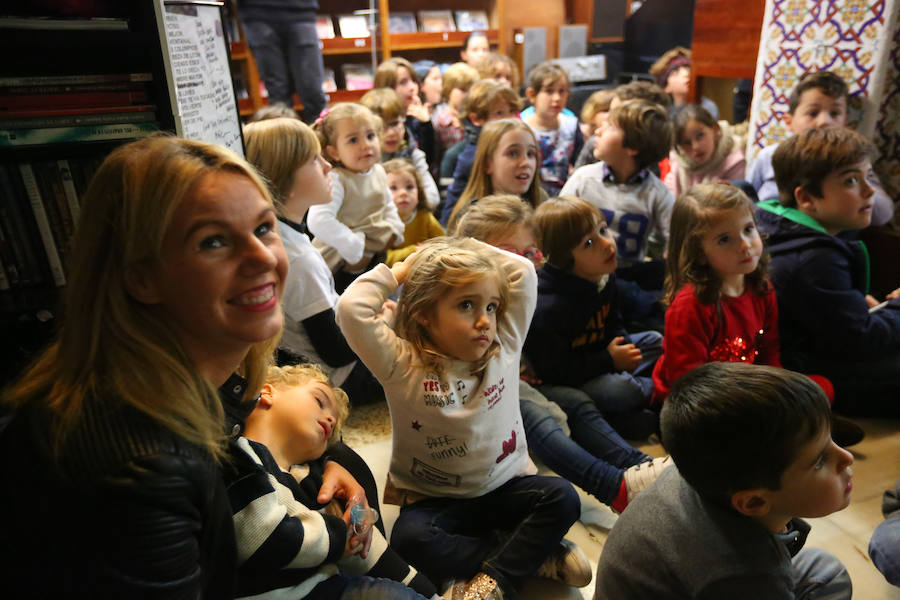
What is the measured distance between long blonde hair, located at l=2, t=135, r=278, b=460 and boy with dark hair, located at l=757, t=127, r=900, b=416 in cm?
183

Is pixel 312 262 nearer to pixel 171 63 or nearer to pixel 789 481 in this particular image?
pixel 171 63

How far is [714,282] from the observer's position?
1831 millimetres

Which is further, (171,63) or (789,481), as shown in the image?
(171,63)

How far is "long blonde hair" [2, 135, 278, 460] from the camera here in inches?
31.0

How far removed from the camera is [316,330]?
6.26ft

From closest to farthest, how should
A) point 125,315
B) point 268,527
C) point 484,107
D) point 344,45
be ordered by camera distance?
point 125,315
point 268,527
point 484,107
point 344,45

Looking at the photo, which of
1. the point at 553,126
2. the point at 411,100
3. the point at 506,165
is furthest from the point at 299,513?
the point at 411,100

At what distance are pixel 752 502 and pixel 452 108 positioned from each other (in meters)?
3.53

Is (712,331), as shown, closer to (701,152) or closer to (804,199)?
(804,199)

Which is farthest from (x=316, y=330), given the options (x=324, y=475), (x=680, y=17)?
(x=680, y=17)

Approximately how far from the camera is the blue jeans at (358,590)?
1.12 m

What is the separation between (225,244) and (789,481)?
0.94 meters

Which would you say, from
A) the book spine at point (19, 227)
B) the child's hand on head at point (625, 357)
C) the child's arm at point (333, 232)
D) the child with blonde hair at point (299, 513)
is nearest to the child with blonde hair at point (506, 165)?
the child's arm at point (333, 232)

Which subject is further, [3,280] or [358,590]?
[3,280]
